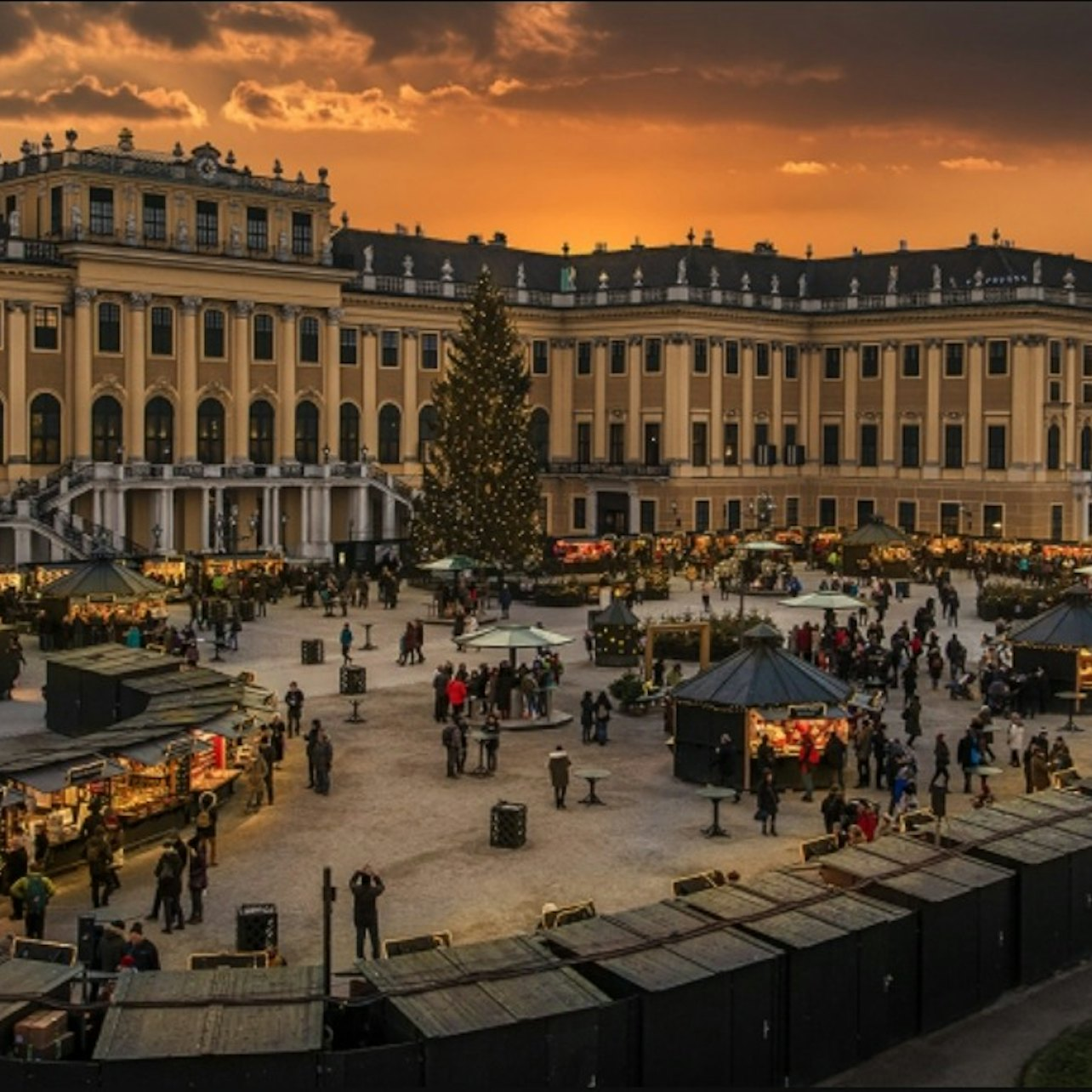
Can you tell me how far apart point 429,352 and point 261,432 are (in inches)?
499

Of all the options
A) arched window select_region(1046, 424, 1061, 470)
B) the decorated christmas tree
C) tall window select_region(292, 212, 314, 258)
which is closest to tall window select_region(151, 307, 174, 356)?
tall window select_region(292, 212, 314, 258)

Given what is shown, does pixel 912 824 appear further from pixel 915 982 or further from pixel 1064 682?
pixel 1064 682

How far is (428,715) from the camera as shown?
4228cm

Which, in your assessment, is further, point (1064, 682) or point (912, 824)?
point (1064, 682)

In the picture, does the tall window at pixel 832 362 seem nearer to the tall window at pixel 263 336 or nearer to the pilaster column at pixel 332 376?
the pilaster column at pixel 332 376

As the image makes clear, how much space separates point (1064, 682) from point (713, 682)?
13320 millimetres

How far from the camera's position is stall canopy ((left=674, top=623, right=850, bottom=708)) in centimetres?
3441

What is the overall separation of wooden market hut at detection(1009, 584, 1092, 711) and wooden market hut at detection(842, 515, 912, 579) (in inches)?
1187

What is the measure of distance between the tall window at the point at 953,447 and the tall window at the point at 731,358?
12.1m

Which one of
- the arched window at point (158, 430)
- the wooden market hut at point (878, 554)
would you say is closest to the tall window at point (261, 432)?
the arched window at point (158, 430)

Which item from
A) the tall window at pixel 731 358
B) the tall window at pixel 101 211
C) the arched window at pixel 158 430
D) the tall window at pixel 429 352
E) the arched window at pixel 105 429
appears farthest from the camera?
the tall window at pixel 731 358

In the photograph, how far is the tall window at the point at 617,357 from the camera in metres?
93.6

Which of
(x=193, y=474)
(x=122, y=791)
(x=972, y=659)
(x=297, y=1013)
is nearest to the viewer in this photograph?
(x=297, y=1013)

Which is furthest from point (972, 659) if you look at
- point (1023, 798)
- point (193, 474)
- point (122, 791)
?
point (193, 474)
